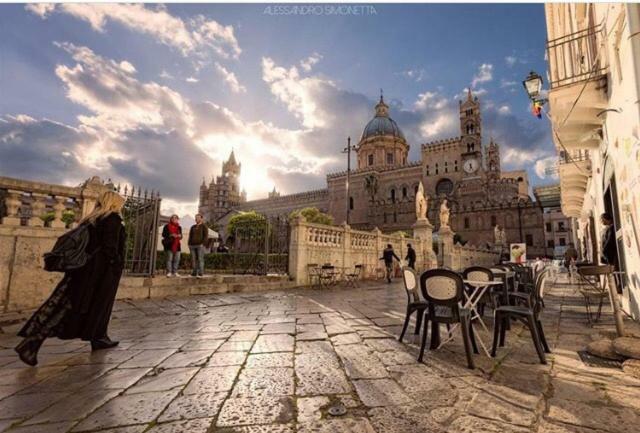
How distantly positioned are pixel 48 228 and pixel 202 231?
3625 millimetres

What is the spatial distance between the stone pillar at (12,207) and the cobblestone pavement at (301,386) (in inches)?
71.4

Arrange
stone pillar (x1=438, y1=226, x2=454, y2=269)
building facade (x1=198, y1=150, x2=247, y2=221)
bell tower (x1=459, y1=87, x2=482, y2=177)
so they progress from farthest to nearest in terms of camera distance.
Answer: building facade (x1=198, y1=150, x2=247, y2=221)
bell tower (x1=459, y1=87, x2=482, y2=177)
stone pillar (x1=438, y1=226, x2=454, y2=269)

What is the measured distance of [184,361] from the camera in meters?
3.14

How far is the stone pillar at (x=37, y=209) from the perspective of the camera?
213 inches

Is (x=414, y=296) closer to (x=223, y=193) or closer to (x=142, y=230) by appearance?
(x=142, y=230)

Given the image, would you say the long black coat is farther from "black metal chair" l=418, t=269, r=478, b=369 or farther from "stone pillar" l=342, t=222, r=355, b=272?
"stone pillar" l=342, t=222, r=355, b=272

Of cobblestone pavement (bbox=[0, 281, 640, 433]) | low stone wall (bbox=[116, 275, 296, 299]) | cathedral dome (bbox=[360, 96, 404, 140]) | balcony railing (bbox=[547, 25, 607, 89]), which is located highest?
cathedral dome (bbox=[360, 96, 404, 140])

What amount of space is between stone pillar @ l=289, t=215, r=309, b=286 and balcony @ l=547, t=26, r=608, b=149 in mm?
7216

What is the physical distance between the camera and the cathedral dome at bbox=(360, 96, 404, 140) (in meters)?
68.1

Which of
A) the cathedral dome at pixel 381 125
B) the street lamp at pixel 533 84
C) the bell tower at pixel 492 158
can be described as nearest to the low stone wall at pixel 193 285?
the street lamp at pixel 533 84

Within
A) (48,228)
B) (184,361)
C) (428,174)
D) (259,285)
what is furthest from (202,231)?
(428,174)

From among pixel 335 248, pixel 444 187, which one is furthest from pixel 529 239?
pixel 335 248

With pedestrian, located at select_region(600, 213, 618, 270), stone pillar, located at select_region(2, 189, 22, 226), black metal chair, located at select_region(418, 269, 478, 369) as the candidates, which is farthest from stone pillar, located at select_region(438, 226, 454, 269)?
stone pillar, located at select_region(2, 189, 22, 226)

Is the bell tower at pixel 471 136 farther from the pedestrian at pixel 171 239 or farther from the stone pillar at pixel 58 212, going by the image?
the stone pillar at pixel 58 212
